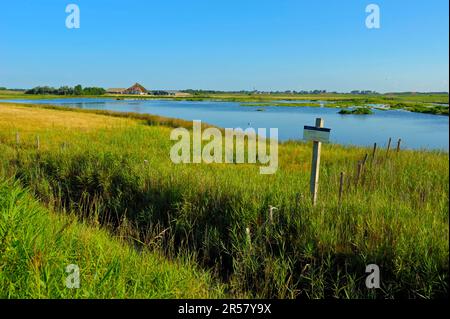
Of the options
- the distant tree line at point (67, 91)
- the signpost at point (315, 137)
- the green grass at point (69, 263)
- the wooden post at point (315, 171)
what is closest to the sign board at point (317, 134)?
the signpost at point (315, 137)

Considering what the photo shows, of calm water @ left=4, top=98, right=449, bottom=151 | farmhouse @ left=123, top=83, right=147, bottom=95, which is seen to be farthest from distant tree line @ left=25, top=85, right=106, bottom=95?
calm water @ left=4, top=98, right=449, bottom=151

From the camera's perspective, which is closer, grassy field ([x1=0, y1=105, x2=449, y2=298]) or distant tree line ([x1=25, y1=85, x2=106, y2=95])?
grassy field ([x1=0, y1=105, x2=449, y2=298])

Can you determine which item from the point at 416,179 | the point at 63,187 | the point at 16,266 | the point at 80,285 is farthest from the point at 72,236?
the point at 416,179

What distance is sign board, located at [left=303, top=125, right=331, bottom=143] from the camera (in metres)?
4.84

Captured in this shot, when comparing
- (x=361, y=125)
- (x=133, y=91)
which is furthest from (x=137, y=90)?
(x=361, y=125)

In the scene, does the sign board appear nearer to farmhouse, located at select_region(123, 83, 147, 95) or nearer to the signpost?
the signpost

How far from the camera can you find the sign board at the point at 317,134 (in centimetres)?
484

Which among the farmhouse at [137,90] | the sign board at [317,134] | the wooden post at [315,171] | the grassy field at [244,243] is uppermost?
the farmhouse at [137,90]

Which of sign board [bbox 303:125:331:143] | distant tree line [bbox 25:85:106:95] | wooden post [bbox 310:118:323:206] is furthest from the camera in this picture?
distant tree line [bbox 25:85:106:95]

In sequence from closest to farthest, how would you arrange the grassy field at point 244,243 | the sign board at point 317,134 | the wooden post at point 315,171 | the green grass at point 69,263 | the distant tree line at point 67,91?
the green grass at point 69,263 < the grassy field at point 244,243 < the sign board at point 317,134 < the wooden post at point 315,171 < the distant tree line at point 67,91

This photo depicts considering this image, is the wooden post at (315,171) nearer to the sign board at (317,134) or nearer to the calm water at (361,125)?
the sign board at (317,134)

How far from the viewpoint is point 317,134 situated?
16.2 ft

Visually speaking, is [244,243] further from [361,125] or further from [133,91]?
[133,91]
